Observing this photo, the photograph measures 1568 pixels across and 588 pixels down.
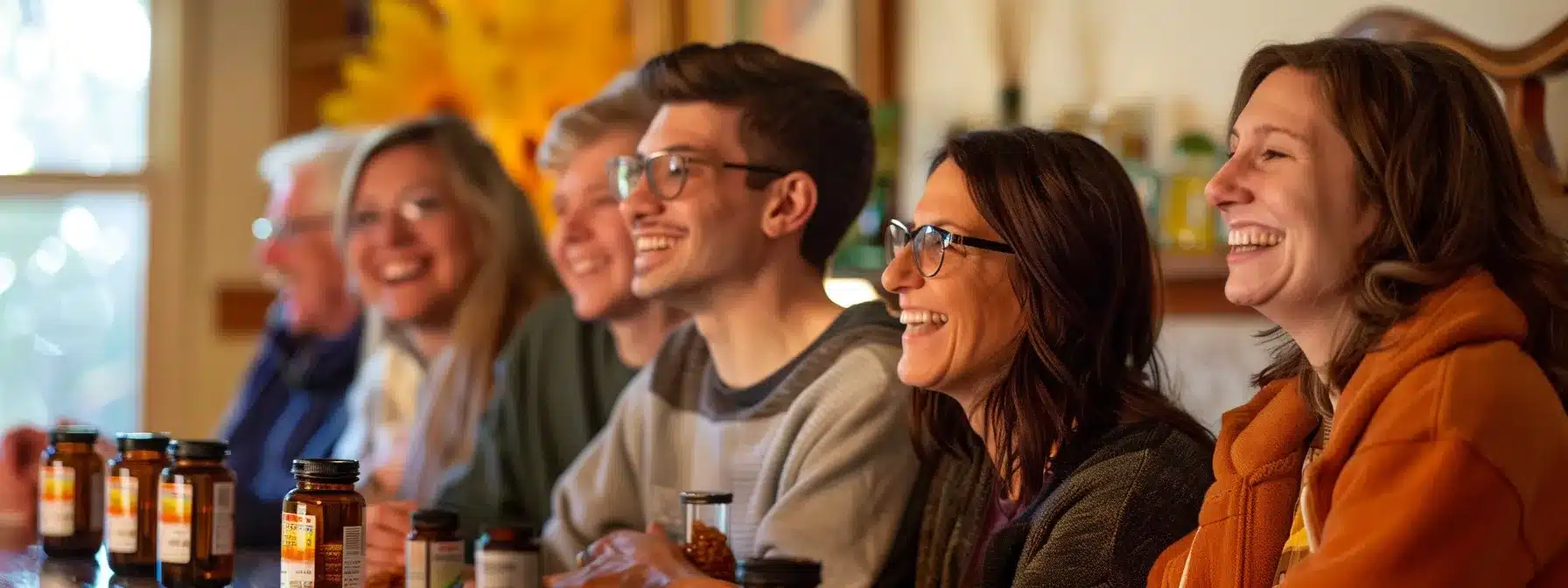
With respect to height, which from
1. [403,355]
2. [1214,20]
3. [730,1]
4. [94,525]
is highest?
[730,1]

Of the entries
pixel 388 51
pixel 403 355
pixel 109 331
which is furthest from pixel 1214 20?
pixel 109 331

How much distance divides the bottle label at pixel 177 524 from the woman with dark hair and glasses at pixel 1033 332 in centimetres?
81

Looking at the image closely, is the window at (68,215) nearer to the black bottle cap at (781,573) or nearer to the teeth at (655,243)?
the teeth at (655,243)

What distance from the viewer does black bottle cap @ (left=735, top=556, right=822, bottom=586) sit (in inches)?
60.9

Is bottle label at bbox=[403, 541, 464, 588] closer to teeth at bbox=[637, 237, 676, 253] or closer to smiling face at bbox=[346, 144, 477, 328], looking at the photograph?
teeth at bbox=[637, 237, 676, 253]

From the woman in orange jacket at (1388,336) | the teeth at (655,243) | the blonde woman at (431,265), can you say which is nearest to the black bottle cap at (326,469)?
the teeth at (655,243)

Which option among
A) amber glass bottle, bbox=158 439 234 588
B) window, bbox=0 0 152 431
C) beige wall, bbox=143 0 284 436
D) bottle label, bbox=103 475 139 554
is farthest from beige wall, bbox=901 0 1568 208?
window, bbox=0 0 152 431

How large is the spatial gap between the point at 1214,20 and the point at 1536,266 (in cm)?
210

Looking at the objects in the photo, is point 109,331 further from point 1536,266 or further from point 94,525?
point 1536,266

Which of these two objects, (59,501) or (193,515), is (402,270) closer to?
(59,501)

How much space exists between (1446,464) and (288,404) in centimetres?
288

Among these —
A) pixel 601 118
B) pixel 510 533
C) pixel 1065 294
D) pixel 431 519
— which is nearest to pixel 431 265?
pixel 601 118

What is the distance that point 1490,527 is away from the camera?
1.19 m

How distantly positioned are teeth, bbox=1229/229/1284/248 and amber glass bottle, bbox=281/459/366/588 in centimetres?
85
